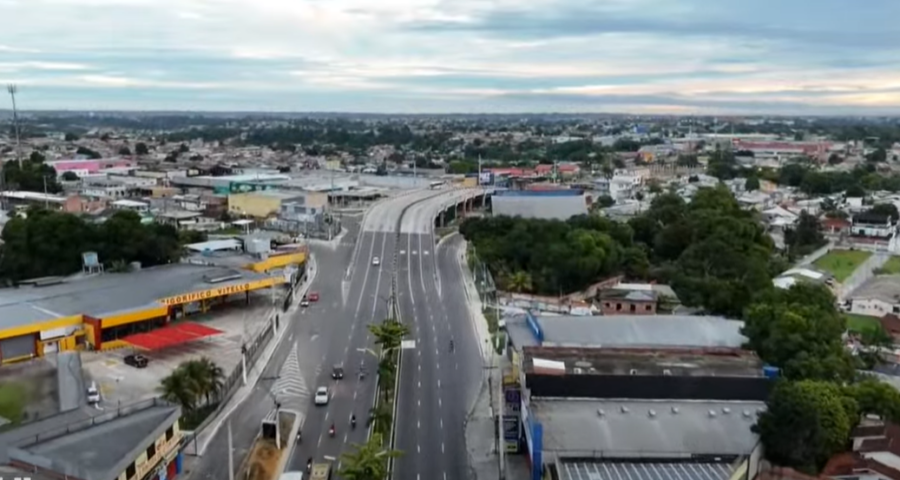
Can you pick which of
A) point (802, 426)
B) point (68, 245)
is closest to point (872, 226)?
point (802, 426)

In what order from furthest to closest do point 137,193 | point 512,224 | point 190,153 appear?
point 190,153, point 137,193, point 512,224

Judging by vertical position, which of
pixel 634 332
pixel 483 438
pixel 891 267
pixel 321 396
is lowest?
pixel 891 267

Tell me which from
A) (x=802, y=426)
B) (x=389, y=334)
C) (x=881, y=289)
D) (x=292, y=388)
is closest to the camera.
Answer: (x=802, y=426)

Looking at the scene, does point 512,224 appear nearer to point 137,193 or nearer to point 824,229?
point 824,229

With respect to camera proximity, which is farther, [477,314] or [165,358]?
[477,314]

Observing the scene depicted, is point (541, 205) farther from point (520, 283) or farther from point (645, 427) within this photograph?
point (645, 427)

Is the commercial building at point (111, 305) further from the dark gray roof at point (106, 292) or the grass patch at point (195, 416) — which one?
the grass patch at point (195, 416)

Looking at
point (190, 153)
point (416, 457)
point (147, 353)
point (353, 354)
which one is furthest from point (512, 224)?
point (190, 153)

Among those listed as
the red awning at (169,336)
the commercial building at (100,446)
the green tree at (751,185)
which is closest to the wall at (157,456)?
the commercial building at (100,446)
